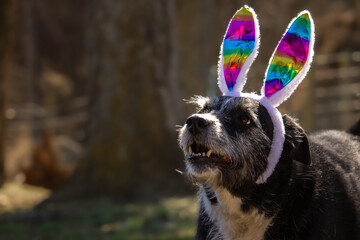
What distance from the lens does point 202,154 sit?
4574mm

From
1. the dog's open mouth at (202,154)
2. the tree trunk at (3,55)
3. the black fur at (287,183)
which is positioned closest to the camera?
the black fur at (287,183)

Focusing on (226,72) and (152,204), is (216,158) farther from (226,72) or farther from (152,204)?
(152,204)

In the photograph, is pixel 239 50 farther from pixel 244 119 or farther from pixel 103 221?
pixel 103 221

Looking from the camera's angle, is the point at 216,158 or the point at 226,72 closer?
the point at 216,158

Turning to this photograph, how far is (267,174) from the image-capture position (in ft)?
14.9

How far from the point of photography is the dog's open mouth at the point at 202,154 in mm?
4535

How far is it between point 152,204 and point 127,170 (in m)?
0.69

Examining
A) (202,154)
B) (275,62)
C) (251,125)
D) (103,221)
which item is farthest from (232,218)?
(103,221)

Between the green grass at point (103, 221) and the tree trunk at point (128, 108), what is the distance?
0.46 meters

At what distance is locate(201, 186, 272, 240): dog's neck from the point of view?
14.9 ft

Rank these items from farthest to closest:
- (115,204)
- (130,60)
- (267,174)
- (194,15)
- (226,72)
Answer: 1. (194,15)
2. (130,60)
3. (115,204)
4. (226,72)
5. (267,174)

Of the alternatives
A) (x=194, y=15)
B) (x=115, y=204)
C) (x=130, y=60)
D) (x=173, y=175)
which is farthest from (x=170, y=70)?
(x=194, y=15)

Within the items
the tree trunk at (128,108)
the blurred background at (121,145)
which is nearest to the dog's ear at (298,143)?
the blurred background at (121,145)

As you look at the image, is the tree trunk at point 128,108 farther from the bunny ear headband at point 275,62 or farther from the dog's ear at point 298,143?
the dog's ear at point 298,143
